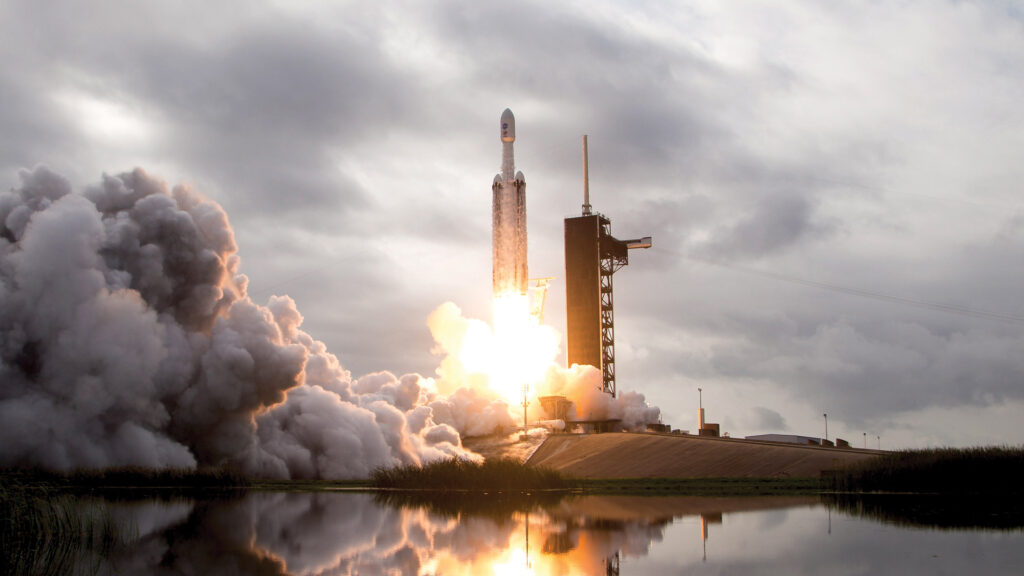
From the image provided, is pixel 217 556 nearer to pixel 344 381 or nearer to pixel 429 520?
pixel 429 520

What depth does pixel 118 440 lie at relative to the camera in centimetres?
4788

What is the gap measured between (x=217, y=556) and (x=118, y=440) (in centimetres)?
3461

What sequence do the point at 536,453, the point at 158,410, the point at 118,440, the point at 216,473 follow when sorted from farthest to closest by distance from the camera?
1. the point at 536,453
2. the point at 158,410
3. the point at 118,440
4. the point at 216,473

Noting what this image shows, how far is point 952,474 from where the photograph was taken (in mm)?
35562

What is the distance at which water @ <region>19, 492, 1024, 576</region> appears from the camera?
1512 cm

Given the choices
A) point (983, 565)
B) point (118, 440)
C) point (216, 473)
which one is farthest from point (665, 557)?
point (118, 440)

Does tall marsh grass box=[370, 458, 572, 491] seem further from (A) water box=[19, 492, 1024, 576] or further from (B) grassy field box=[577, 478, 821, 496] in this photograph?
(A) water box=[19, 492, 1024, 576]

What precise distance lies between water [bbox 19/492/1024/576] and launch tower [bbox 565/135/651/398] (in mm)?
57713

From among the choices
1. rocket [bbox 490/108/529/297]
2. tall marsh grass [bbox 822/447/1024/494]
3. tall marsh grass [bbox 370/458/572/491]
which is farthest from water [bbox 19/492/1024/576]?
rocket [bbox 490/108/529/297]

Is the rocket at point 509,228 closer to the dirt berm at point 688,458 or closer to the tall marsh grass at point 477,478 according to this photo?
the dirt berm at point 688,458

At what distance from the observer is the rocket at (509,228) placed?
79.6 m

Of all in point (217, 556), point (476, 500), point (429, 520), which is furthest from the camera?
point (476, 500)

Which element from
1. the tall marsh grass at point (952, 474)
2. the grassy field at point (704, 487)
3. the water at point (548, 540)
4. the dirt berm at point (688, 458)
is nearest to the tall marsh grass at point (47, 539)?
the water at point (548, 540)

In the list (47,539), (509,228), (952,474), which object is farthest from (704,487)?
(509,228)
